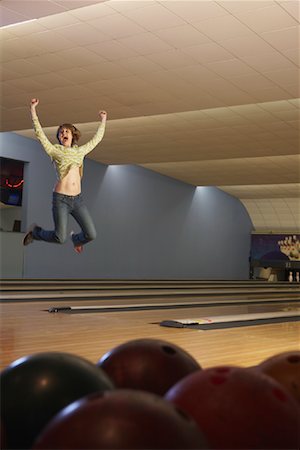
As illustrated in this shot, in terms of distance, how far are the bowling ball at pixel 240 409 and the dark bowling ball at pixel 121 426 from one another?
12cm

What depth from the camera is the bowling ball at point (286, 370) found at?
1686 millimetres

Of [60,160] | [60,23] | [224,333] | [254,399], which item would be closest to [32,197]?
[60,23]

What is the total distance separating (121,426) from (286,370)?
78 cm

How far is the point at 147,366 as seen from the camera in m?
1.70

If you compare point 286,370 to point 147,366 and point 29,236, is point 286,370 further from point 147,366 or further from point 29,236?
point 29,236

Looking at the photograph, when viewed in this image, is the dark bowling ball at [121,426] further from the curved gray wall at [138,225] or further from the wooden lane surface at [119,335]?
the curved gray wall at [138,225]

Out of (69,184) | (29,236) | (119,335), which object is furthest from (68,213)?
(119,335)

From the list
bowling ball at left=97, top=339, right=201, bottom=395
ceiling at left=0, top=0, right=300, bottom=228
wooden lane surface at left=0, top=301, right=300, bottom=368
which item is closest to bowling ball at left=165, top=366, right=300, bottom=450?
bowling ball at left=97, top=339, right=201, bottom=395

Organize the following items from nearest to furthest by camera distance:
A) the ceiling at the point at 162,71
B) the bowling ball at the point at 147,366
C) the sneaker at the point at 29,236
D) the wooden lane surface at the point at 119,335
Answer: the bowling ball at the point at 147,366 < the wooden lane surface at the point at 119,335 < the sneaker at the point at 29,236 < the ceiling at the point at 162,71

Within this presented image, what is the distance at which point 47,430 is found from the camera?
1150mm

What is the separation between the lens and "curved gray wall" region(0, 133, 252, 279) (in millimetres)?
15461

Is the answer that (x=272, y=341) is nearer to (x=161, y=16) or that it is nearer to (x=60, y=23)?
(x=161, y=16)

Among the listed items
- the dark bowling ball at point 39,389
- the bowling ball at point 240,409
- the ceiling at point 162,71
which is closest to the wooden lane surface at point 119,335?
the dark bowling ball at point 39,389

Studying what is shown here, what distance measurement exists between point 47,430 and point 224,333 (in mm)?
3950
